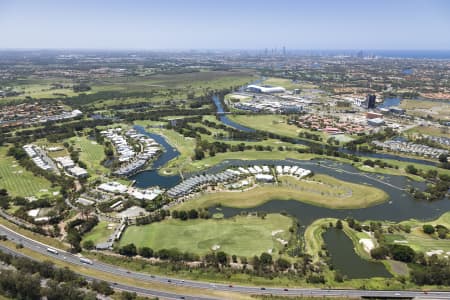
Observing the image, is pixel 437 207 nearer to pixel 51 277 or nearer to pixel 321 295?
pixel 321 295

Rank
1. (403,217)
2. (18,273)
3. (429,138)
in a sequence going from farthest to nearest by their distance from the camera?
(429,138) → (403,217) → (18,273)

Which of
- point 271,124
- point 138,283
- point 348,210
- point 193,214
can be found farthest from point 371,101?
point 138,283

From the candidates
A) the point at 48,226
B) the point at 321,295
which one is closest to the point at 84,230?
the point at 48,226

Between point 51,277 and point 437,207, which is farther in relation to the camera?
point 437,207

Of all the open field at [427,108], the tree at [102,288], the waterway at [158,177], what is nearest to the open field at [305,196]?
the waterway at [158,177]

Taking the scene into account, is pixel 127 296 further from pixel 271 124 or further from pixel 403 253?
pixel 271 124

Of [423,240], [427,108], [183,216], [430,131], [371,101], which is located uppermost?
[371,101]

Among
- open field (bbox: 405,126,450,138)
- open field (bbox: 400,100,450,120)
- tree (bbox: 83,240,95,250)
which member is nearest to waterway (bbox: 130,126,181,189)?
tree (bbox: 83,240,95,250)

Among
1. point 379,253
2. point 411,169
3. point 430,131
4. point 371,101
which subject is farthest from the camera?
point 371,101
